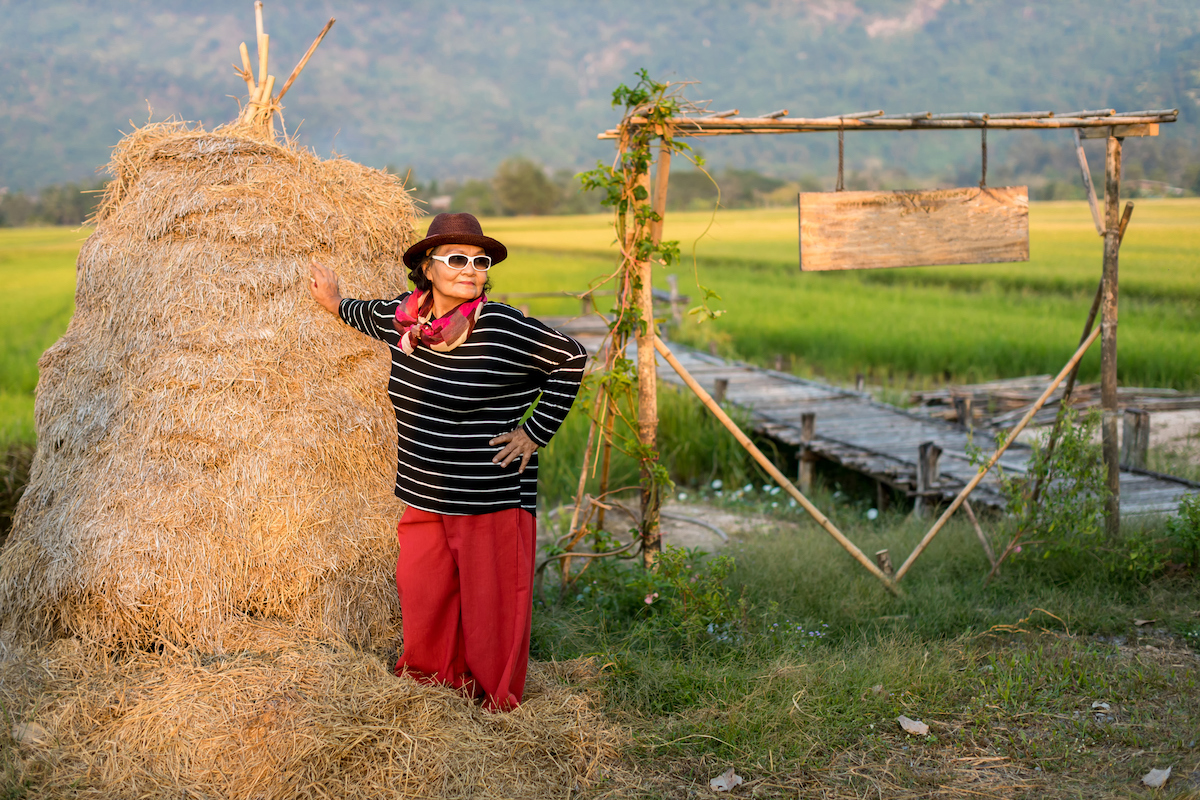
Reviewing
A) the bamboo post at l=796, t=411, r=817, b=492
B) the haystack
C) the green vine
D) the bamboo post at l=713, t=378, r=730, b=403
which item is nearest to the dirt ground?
the bamboo post at l=796, t=411, r=817, b=492

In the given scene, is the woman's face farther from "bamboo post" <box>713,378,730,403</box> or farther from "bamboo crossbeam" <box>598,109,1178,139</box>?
"bamboo post" <box>713,378,730,403</box>

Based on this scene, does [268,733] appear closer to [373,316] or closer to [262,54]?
[373,316]

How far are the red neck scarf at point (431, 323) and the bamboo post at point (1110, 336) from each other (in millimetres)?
3746

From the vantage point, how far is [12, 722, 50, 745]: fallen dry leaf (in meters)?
2.77

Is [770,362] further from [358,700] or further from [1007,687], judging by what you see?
[358,700]

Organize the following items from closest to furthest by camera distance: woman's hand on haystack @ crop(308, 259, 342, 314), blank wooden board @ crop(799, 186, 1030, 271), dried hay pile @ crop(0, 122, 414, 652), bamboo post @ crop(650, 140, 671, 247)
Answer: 1. dried hay pile @ crop(0, 122, 414, 652)
2. woman's hand on haystack @ crop(308, 259, 342, 314)
3. bamboo post @ crop(650, 140, 671, 247)
4. blank wooden board @ crop(799, 186, 1030, 271)

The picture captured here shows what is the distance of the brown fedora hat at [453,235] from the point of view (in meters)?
2.84

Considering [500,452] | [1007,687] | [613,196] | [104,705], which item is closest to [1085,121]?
[613,196]

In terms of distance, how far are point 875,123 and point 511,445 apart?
101 inches

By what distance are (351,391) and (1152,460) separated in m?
6.67

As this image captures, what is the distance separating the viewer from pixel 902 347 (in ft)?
42.3

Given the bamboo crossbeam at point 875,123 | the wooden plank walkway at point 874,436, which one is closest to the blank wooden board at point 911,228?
the bamboo crossbeam at point 875,123

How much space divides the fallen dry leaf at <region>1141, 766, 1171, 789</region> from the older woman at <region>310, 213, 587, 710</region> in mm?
2182

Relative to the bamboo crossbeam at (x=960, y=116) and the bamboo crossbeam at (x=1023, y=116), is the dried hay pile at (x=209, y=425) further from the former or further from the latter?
the bamboo crossbeam at (x=1023, y=116)
